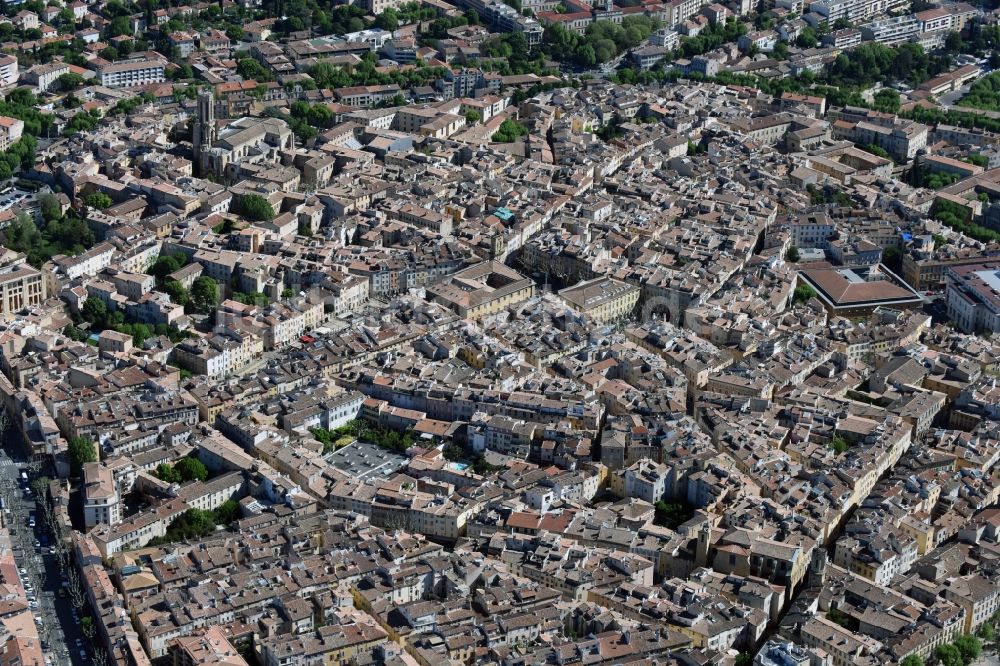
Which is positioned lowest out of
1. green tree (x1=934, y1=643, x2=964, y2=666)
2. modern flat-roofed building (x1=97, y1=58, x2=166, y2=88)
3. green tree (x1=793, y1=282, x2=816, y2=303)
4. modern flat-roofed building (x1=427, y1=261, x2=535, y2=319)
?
modern flat-roofed building (x1=97, y1=58, x2=166, y2=88)

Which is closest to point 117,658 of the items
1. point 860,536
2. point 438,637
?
point 438,637

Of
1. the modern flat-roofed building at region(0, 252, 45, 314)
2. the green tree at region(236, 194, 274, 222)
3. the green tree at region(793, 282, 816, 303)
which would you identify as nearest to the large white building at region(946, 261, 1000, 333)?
the green tree at region(793, 282, 816, 303)

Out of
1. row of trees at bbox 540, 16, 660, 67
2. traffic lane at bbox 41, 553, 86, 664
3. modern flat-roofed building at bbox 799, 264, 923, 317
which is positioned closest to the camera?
traffic lane at bbox 41, 553, 86, 664

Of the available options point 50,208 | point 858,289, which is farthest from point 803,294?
point 50,208

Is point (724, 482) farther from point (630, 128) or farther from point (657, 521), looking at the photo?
point (630, 128)

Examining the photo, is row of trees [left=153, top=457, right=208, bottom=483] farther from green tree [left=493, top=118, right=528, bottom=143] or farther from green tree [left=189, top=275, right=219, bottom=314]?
green tree [left=493, top=118, right=528, bottom=143]

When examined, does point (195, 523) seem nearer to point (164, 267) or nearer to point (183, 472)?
point (183, 472)
